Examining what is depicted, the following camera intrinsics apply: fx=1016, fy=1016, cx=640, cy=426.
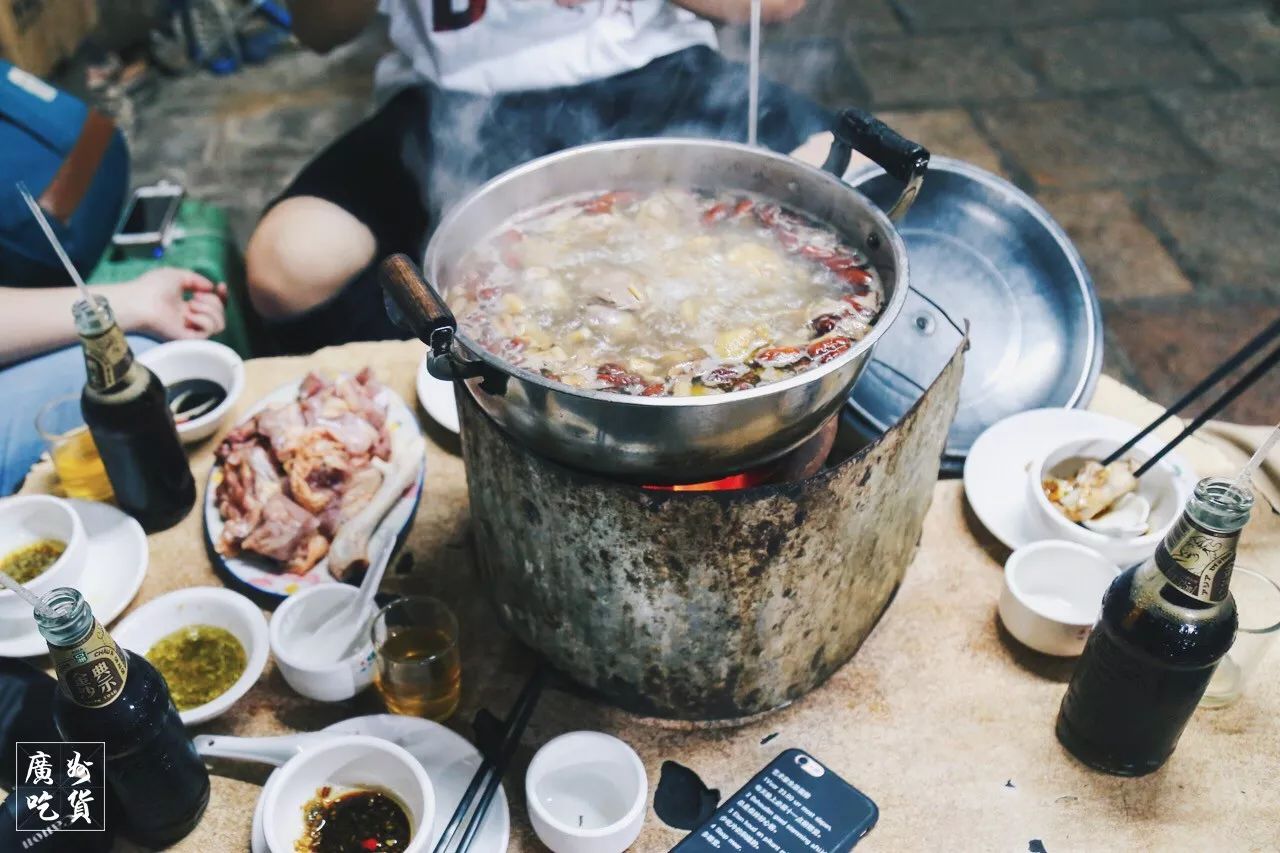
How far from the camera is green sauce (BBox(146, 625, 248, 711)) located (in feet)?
6.46

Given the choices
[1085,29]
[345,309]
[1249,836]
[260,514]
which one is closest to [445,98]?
[345,309]

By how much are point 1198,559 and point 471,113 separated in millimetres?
2491

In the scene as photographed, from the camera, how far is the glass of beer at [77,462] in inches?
92.8

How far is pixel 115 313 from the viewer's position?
2.87 metres

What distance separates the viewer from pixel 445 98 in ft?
10.6

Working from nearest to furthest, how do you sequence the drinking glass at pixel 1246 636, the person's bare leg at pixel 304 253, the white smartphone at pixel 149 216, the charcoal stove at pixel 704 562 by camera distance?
the charcoal stove at pixel 704 562 → the drinking glass at pixel 1246 636 → the person's bare leg at pixel 304 253 → the white smartphone at pixel 149 216

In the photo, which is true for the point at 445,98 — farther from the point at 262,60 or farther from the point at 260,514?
the point at 262,60

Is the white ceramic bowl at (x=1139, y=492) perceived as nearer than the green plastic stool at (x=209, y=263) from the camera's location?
Yes

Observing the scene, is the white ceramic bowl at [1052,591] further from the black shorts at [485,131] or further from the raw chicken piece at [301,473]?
the black shorts at [485,131]

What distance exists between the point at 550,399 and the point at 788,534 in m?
0.47

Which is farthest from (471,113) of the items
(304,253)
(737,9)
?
(737,9)

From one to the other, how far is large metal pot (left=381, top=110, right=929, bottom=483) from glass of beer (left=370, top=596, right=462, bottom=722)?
1.61ft

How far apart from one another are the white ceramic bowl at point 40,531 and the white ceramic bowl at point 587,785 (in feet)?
3.49

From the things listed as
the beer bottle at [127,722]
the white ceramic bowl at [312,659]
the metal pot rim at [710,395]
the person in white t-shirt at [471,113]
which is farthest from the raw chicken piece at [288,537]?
the person in white t-shirt at [471,113]
